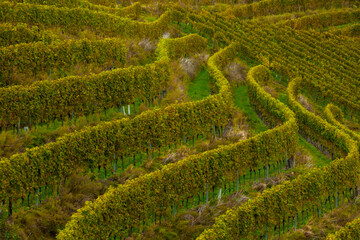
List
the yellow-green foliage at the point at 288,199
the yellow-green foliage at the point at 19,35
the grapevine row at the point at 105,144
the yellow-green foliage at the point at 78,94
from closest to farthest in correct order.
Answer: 1. the yellow-green foliage at the point at 288,199
2. the grapevine row at the point at 105,144
3. the yellow-green foliage at the point at 78,94
4. the yellow-green foliage at the point at 19,35

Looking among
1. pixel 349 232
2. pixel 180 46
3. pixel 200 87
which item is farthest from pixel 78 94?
pixel 180 46

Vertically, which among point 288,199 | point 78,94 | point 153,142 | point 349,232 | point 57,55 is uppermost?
point 57,55

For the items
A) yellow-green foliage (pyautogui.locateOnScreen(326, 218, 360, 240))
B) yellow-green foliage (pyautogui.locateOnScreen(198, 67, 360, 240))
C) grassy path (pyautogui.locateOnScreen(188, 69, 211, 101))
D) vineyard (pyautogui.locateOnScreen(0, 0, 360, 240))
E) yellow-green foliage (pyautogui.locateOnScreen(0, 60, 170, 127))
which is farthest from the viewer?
grassy path (pyautogui.locateOnScreen(188, 69, 211, 101))

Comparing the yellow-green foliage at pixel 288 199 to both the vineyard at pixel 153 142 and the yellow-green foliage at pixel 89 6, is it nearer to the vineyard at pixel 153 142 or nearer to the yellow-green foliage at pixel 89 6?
the vineyard at pixel 153 142

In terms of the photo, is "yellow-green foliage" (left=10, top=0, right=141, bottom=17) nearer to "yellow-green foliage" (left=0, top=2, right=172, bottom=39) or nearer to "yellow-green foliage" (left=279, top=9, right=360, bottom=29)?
"yellow-green foliage" (left=0, top=2, right=172, bottom=39)

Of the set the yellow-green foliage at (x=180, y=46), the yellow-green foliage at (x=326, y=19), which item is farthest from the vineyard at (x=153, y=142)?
the yellow-green foliage at (x=326, y=19)

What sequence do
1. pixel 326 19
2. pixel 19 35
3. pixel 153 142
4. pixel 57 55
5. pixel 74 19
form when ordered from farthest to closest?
pixel 326 19, pixel 74 19, pixel 19 35, pixel 57 55, pixel 153 142

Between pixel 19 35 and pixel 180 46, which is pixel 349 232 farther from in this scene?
pixel 180 46

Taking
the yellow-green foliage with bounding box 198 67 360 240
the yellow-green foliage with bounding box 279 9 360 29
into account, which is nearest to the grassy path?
the yellow-green foliage with bounding box 198 67 360 240

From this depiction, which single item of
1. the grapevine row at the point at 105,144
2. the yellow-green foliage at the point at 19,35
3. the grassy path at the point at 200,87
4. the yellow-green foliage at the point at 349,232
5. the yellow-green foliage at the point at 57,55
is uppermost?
the yellow-green foliage at the point at 19,35

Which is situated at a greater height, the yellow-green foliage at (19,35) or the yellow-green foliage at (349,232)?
the yellow-green foliage at (19,35)
